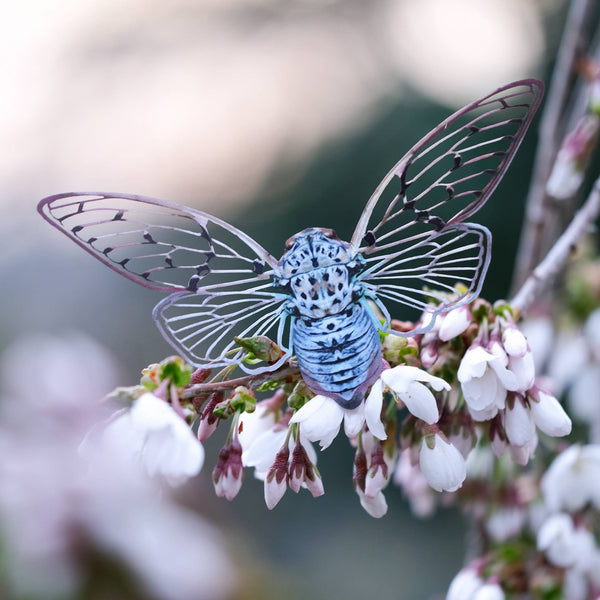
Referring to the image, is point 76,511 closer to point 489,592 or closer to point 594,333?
point 489,592

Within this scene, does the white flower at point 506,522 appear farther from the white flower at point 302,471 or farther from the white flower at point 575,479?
the white flower at point 302,471

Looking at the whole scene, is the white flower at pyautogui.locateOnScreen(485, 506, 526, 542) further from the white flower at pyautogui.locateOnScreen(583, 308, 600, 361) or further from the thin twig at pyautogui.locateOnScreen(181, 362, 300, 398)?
the thin twig at pyautogui.locateOnScreen(181, 362, 300, 398)

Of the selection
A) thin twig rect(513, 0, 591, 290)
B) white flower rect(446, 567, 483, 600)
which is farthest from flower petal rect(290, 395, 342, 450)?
thin twig rect(513, 0, 591, 290)

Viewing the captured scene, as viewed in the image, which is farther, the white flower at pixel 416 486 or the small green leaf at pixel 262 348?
the white flower at pixel 416 486

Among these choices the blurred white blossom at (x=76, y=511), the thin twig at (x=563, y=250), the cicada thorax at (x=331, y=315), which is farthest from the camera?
the thin twig at (x=563, y=250)

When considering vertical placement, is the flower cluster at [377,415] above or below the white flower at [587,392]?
above

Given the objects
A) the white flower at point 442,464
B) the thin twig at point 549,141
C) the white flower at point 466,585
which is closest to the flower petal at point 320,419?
the white flower at point 442,464

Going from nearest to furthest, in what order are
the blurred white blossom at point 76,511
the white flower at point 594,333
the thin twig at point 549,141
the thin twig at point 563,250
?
1. the blurred white blossom at point 76,511
2. the thin twig at point 563,250
3. the thin twig at point 549,141
4. the white flower at point 594,333
